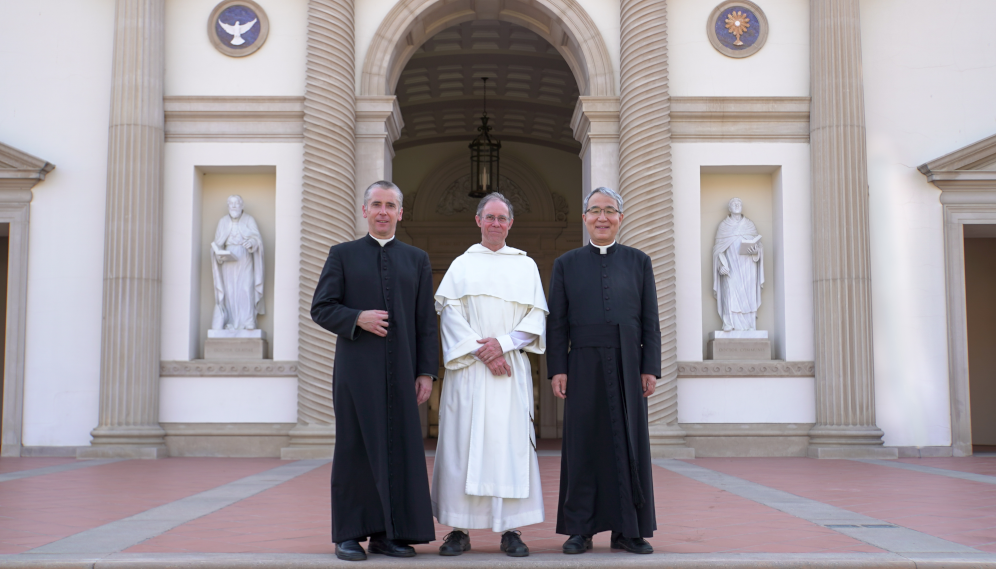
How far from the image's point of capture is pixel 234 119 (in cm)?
1173

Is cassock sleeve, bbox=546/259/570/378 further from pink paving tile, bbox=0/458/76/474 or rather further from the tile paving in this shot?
pink paving tile, bbox=0/458/76/474

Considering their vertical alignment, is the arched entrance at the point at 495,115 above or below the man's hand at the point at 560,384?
above

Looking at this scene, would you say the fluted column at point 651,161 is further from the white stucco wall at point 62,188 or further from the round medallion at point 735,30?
the white stucco wall at point 62,188

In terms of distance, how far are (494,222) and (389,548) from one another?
166cm

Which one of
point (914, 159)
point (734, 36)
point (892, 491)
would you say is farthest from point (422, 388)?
point (914, 159)

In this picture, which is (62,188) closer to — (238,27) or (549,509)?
(238,27)

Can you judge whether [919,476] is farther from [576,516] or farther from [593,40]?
[593,40]

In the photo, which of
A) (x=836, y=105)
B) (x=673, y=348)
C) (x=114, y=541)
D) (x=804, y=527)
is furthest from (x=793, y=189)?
(x=114, y=541)

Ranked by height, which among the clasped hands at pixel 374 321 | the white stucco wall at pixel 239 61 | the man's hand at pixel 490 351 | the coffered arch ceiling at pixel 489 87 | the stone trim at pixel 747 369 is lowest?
the stone trim at pixel 747 369

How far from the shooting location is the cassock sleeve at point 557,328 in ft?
16.0

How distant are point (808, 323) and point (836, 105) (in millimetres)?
2662

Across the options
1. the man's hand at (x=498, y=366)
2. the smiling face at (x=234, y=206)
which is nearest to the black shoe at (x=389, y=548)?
the man's hand at (x=498, y=366)

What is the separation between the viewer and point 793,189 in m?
11.7

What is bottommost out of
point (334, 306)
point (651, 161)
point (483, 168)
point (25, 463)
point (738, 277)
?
point (25, 463)
